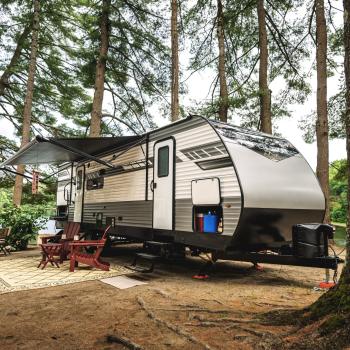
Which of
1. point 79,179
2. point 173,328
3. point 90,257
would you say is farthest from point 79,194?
point 173,328

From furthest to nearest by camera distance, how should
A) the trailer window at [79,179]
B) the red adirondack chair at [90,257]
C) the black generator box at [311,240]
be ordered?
the trailer window at [79,179]
the red adirondack chair at [90,257]
the black generator box at [311,240]

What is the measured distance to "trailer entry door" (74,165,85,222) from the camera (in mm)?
10727

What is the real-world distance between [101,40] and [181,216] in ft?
33.8

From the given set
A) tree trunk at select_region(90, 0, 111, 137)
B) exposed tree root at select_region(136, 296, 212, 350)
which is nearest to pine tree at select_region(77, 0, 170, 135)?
tree trunk at select_region(90, 0, 111, 137)

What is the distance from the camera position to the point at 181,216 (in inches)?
255

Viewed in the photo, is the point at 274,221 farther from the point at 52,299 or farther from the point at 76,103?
the point at 76,103

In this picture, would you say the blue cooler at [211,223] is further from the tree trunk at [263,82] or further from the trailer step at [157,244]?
the tree trunk at [263,82]

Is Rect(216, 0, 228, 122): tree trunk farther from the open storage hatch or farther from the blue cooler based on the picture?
the blue cooler

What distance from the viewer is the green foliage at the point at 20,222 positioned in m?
11.2

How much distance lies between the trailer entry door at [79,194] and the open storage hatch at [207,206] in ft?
18.2

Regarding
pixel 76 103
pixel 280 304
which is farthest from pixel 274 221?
pixel 76 103

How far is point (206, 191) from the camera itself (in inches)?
234

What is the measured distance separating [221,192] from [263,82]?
8.12 meters

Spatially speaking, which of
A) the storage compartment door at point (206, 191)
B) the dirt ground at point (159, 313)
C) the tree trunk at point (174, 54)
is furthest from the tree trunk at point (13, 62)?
the dirt ground at point (159, 313)
